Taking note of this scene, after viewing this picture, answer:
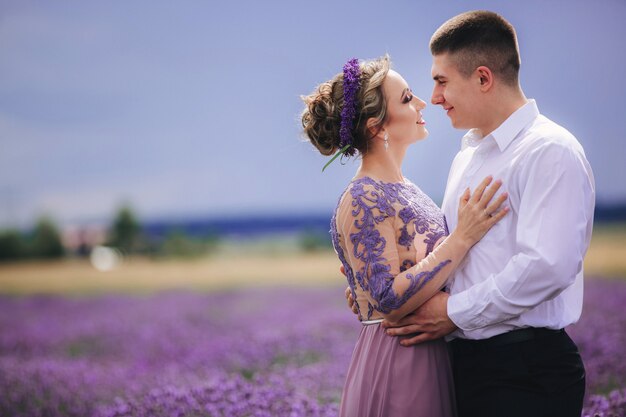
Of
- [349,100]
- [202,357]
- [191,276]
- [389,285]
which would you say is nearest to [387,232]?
[389,285]

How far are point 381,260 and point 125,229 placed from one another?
33106mm

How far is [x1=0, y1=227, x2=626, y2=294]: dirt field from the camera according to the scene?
1557 centimetres

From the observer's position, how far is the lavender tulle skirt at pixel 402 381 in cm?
294

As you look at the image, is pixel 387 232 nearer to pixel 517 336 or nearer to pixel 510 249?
pixel 510 249

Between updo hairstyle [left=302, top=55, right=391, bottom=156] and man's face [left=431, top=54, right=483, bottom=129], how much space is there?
0.86 ft

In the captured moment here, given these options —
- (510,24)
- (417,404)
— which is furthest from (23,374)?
(510,24)

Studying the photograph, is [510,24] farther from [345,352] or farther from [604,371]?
[345,352]

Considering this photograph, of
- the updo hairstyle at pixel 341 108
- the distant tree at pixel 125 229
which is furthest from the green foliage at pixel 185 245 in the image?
the updo hairstyle at pixel 341 108

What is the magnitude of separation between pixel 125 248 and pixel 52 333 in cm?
2033

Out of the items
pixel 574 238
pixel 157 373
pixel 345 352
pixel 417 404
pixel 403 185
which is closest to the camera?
pixel 574 238

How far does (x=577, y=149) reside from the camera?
269 cm

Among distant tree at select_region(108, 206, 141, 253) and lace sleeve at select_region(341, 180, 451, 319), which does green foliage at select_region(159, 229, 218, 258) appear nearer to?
distant tree at select_region(108, 206, 141, 253)

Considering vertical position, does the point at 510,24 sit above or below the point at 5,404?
above

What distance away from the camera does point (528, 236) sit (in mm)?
2555
